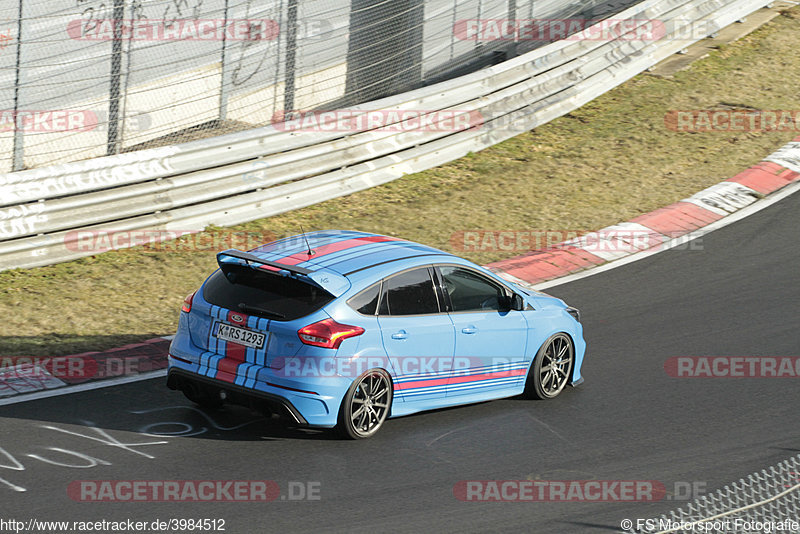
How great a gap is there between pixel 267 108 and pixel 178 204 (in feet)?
8.25

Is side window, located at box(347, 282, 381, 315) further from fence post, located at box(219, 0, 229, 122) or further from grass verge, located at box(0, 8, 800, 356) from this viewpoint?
fence post, located at box(219, 0, 229, 122)

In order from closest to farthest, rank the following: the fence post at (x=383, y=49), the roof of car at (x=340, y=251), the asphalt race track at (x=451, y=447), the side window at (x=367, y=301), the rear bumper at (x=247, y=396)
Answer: the asphalt race track at (x=451, y=447) → the rear bumper at (x=247, y=396) → the side window at (x=367, y=301) → the roof of car at (x=340, y=251) → the fence post at (x=383, y=49)

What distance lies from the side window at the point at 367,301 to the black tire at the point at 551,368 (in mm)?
1835

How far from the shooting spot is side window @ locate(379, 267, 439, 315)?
26.7 ft

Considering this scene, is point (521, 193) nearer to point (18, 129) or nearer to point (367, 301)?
point (18, 129)

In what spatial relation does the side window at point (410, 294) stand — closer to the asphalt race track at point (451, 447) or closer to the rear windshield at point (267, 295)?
the rear windshield at point (267, 295)

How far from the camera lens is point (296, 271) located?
25.2 ft

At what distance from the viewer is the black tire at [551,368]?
9.12 meters

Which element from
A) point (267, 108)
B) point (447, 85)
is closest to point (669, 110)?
point (447, 85)

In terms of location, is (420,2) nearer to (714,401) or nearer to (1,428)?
(714,401)

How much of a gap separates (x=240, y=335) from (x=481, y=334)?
2.11 meters

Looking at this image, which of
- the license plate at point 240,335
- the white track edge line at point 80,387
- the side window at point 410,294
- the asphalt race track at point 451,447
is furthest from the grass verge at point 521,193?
the side window at point 410,294

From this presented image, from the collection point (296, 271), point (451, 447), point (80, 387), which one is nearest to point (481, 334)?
point (451, 447)

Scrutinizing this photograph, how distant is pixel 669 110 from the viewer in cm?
1772
